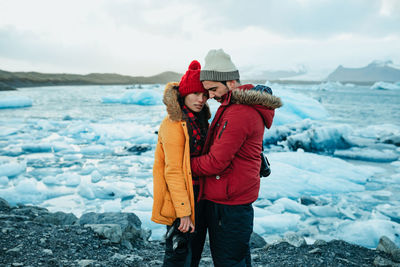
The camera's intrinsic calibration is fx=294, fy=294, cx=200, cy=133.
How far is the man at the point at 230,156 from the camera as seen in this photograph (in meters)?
1.43

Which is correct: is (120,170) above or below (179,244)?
below

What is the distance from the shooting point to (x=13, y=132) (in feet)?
35.0

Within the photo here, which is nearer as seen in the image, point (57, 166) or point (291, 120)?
point (57, 166)

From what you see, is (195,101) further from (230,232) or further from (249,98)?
(230,232)

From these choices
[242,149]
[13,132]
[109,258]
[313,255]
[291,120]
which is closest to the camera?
[242,149]

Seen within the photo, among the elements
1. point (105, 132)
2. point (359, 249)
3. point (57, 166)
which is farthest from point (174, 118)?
point (105, 132)

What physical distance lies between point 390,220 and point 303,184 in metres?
1.52

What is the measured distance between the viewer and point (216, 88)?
1.58 metres

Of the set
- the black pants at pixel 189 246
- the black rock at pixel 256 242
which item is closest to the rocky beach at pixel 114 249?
the black rock at pixel 256 242

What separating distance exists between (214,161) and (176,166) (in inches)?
8.9

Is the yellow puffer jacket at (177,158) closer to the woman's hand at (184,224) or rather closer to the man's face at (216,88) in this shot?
the woman's hand at (184,224)

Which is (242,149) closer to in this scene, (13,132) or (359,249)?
(359,249)

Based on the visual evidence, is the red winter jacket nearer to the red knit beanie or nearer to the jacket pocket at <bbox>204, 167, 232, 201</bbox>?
the jacket pocket at <bbox>204, 167, 232, 201</bbox>

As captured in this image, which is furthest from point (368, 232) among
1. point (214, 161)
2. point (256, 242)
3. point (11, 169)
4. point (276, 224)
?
point (11, 169)
